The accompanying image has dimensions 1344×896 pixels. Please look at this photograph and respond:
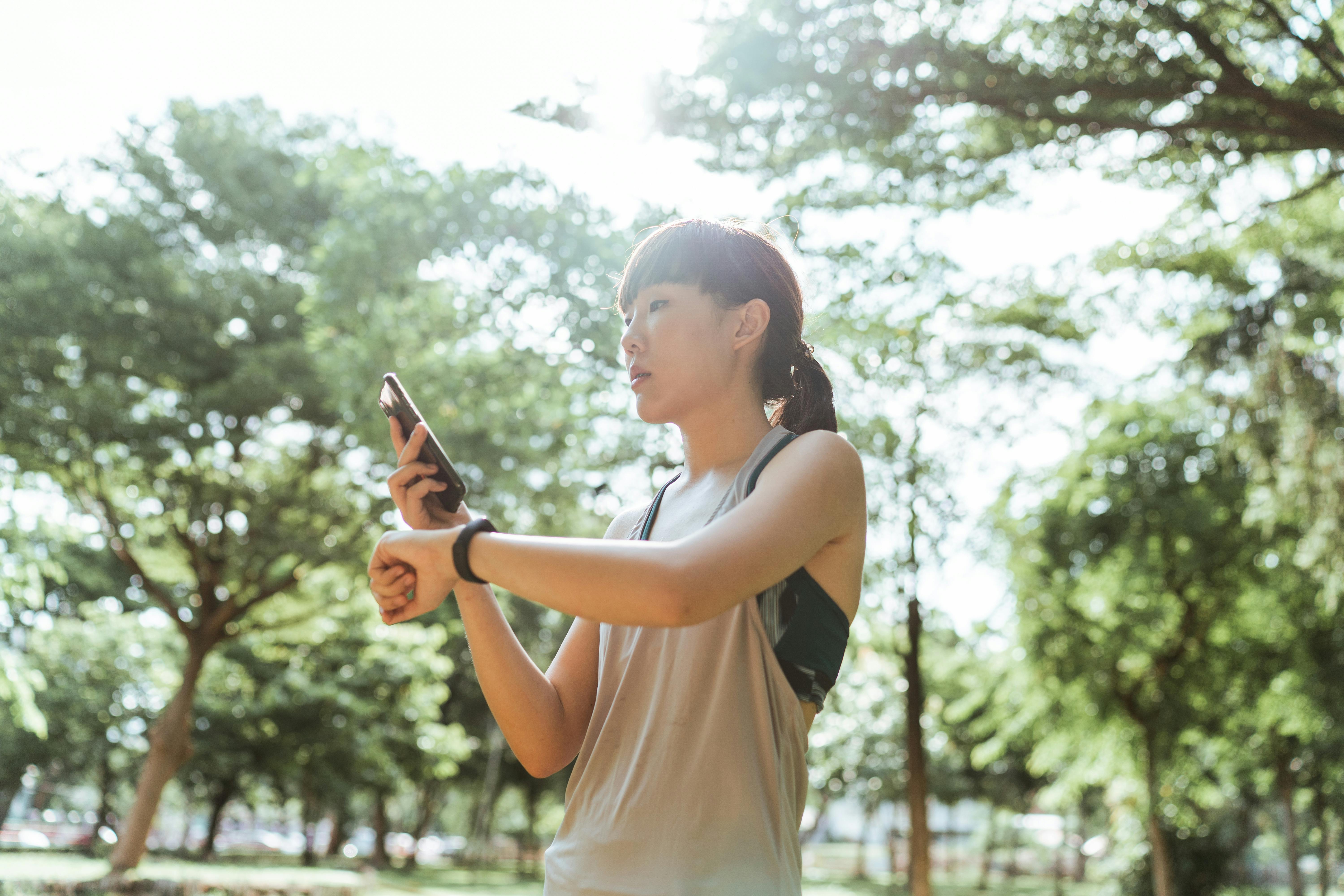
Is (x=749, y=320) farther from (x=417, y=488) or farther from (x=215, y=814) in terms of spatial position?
(x=215, y=814)

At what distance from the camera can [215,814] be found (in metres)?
31.4

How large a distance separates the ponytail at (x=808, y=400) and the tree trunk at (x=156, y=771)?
613 inches

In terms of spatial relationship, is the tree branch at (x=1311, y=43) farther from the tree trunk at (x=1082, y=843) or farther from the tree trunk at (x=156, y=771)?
the tree trunk at (x=1082, y=843)

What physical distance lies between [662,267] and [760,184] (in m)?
6.98

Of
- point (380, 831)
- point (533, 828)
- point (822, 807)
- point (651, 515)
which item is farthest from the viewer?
point (533, 828)

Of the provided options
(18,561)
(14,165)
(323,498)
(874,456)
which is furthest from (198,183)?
(874,456)

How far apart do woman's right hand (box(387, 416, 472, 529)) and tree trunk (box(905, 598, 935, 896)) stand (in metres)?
12.3

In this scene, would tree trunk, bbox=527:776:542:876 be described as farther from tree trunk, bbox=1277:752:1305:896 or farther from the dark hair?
the dark hair

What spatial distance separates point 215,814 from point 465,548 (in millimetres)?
35248

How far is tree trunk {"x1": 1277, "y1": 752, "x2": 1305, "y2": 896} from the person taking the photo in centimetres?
2014

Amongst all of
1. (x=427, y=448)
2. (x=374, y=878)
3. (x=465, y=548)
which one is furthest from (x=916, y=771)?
(x=374, y=878)

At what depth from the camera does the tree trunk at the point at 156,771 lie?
14.7m

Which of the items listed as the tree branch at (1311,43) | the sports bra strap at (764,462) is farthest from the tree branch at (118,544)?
the sports bra strap at (764,462)

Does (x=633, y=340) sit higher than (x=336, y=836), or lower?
higher
